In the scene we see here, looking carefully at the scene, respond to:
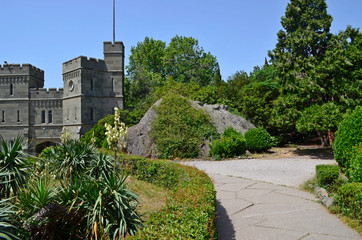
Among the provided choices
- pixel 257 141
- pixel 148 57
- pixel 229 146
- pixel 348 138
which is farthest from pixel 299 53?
pixel 148 57

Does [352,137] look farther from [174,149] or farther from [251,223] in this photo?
[174,149]

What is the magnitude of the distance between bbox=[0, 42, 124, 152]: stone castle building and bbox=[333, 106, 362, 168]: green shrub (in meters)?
28.6

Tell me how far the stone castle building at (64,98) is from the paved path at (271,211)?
88.2 feet

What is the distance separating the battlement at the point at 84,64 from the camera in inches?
1309

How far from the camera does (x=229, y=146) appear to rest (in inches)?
577

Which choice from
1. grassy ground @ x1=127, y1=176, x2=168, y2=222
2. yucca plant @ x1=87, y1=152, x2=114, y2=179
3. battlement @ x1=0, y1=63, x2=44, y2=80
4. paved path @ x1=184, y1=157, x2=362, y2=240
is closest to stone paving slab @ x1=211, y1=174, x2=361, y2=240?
paved path @ x1=184, y1=157, x2=362, y2=240

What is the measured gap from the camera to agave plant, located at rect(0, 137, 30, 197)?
16.5 feet

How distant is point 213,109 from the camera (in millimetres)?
18281

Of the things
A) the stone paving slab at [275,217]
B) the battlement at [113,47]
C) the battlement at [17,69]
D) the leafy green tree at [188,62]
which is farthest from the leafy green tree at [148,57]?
the stone paving slab at [275,217]

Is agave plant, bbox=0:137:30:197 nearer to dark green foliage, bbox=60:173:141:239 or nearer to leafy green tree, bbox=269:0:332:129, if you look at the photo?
dark green foliage, bbox=60:173:141:239

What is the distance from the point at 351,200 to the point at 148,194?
479 cm

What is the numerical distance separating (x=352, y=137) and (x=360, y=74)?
24.9 ft

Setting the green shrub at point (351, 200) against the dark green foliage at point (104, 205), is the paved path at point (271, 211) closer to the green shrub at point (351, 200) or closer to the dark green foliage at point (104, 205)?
the green shrub at point (351, 200)

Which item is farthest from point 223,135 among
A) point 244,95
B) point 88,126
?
point 88,126
